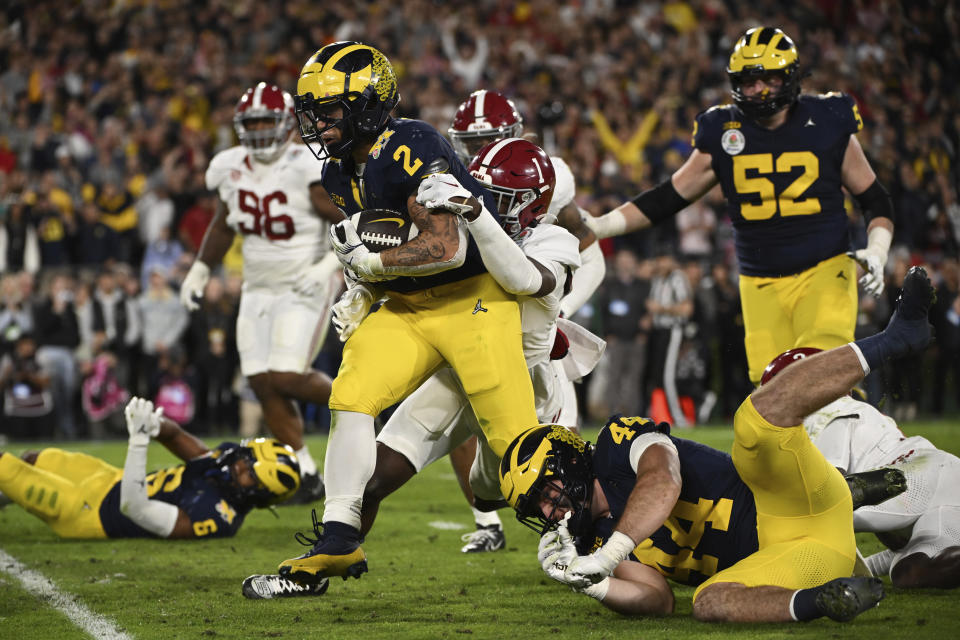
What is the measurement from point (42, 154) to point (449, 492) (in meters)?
7.24

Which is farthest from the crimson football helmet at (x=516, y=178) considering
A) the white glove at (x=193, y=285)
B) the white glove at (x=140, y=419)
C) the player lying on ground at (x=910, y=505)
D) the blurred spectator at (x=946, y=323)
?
the blurred spectator at (x=946, y=323)

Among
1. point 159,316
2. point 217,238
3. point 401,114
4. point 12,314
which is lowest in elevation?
point 159,316

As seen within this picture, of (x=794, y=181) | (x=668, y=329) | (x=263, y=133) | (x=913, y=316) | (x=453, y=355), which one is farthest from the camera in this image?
(x=668, y=329)

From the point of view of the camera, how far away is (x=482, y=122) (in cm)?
531

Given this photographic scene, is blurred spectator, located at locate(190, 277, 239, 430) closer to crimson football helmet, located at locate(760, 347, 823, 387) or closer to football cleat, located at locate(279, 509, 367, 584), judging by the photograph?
football cleat, located at locate(279, 509, 367, 584)

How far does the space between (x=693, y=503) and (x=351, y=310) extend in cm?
138

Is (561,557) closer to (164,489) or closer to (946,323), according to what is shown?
(164,489)

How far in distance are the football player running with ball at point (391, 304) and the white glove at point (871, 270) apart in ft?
5.10

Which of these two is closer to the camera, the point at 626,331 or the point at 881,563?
the point at 881,563

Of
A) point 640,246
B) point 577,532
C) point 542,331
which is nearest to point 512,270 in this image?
point 542,331

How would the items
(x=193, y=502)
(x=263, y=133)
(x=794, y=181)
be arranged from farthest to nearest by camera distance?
(x=263, y=133)
(x=193, y=502)
(x=794, y=181)

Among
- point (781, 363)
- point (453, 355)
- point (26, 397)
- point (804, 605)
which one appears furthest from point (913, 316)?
point (26, 397)

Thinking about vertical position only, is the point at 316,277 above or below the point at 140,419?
above

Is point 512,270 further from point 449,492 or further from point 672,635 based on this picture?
point 449,492
